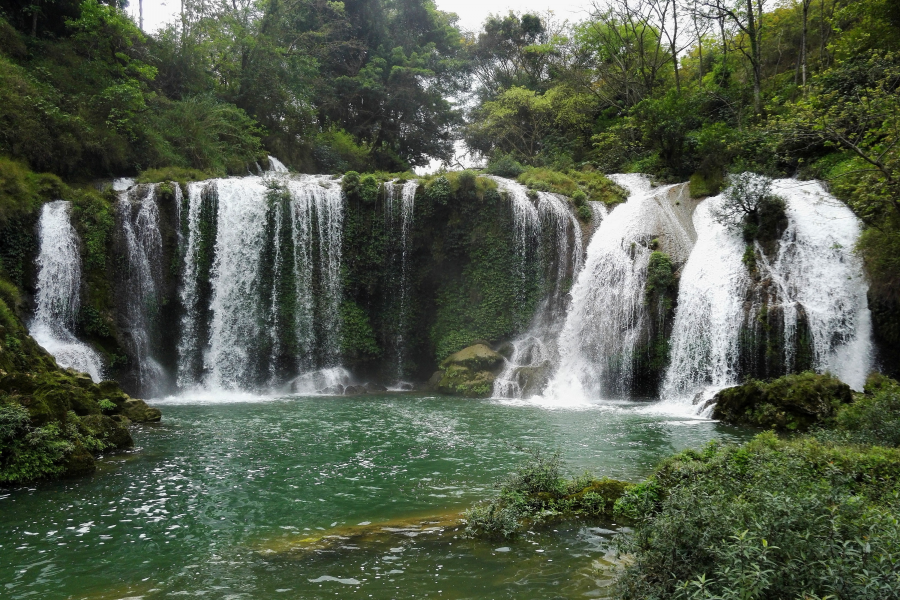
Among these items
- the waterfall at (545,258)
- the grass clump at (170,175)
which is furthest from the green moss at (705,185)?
the grass clump at (170,175)

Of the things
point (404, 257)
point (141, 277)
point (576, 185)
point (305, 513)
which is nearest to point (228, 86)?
point (141, 277)

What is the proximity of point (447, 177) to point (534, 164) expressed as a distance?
1303cm

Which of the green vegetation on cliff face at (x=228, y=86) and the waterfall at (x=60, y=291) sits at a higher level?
the green vegetation on cliff face at (x=228, y=86)

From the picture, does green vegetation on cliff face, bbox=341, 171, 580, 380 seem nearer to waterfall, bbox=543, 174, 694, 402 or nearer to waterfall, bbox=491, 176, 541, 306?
waterfall, bbox=491, 176, 541, 306

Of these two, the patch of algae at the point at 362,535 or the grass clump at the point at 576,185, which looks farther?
the grass clump at the point at 576,185

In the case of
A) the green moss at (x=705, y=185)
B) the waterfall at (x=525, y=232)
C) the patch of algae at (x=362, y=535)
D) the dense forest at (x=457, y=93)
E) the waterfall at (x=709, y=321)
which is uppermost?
the dense forest at (x=457, y=93)

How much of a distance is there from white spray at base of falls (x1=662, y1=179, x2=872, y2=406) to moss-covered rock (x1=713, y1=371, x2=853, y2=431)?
2.60 metres

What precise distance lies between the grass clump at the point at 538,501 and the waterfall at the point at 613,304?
40.5ft

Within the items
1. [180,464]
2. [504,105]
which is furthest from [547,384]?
[504,105]

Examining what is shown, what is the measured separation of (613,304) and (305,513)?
53.6 ft

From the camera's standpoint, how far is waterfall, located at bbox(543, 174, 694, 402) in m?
20.7

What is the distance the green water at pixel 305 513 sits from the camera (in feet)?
19.1

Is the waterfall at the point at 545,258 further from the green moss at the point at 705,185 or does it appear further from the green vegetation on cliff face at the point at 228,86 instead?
the green vegetation on cliff face at the point at 228,86

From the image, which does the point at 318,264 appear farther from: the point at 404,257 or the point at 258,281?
the point at 404,257
